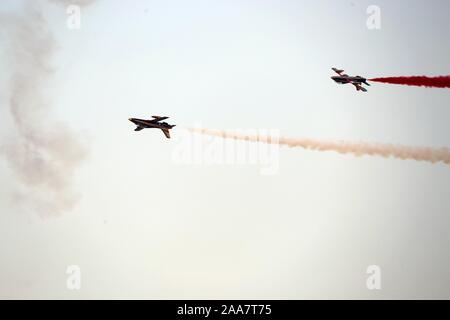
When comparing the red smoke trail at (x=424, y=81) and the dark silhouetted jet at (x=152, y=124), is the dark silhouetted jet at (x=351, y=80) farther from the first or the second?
the dark silhouetted jet at (x=152, y=124)

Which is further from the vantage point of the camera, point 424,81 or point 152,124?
point 152,124

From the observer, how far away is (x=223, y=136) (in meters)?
67.4

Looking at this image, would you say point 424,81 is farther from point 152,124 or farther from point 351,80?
point 152,124

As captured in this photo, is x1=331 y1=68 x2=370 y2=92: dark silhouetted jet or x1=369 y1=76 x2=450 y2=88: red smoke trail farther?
x1=331 y1=68 x2=370 y2=92: dark silhouetted jet

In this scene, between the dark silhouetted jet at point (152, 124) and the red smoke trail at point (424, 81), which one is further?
the dark silhouetted jet at point (152, 124)

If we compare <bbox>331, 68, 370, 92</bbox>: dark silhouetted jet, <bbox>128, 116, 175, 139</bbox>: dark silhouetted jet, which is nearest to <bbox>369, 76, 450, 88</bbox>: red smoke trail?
<bbox>331, 68, 370, 92</bbox>: dark silhouetted jet

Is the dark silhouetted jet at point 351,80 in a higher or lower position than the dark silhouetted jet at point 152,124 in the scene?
higher

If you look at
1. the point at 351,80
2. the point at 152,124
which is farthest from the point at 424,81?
the point at 152,124

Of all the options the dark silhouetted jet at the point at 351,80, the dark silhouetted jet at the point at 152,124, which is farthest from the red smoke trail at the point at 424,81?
the dark silhouetted jet at the point at 152,124

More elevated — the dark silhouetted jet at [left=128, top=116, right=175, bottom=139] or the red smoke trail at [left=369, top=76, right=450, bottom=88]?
the red smoke trail at [left=369, top=76, right=450, bottom=88]

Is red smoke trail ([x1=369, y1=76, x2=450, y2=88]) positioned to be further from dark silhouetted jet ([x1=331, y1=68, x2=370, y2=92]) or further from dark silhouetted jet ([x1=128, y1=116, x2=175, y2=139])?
dark silhouetted jet ([x1=128, y1=116, x2=175, y2=139])
